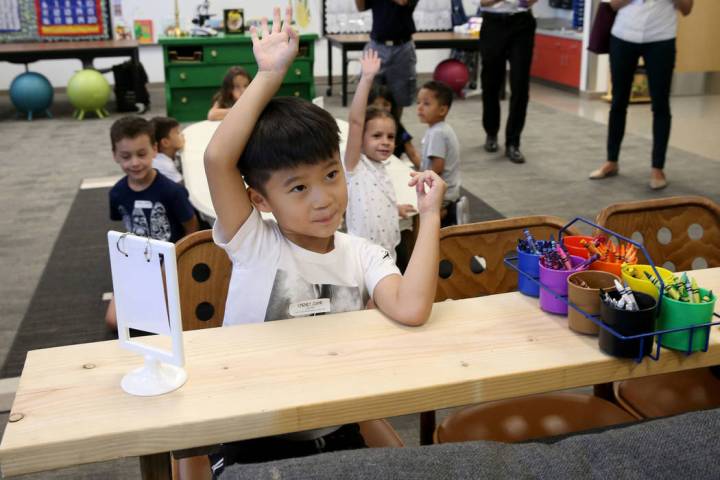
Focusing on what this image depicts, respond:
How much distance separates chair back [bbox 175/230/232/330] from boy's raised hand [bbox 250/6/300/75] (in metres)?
0.58

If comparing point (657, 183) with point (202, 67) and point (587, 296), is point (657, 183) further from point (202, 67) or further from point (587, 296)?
point (202, 67)

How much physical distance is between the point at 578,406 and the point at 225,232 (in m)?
0.78

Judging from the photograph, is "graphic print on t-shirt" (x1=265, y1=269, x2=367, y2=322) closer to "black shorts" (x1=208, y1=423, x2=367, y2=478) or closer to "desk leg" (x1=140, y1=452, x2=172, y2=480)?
"black shorts" (x1=208, y1=423, x2=367, y2=478)

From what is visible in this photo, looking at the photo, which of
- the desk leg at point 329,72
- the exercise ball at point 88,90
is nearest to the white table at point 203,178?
the exercise ball at point 88,90

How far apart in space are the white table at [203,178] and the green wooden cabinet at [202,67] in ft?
11.7

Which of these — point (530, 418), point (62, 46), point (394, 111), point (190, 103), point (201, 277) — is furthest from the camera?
point (62, 46)

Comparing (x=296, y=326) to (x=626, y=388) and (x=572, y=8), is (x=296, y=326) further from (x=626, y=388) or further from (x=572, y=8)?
(x=572, y=8)

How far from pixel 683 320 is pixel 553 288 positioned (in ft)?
0.68

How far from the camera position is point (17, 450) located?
91 centimetres

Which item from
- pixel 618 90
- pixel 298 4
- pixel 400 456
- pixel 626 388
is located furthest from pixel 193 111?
pixel 400 456

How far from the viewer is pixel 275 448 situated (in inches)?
49.2

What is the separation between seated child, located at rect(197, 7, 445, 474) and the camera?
125 centimetres

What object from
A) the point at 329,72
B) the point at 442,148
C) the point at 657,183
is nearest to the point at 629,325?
the point at 442,148

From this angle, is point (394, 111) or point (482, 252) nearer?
point (482, 252)
